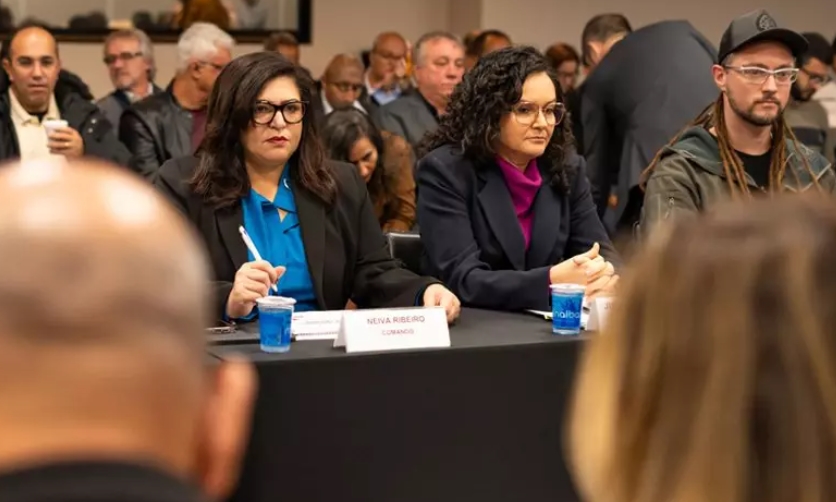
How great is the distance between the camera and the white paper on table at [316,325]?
2580mm

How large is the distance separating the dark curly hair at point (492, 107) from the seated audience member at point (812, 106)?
245 cm

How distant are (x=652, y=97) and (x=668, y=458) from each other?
426 cm

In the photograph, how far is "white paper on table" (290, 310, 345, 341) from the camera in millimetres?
2580

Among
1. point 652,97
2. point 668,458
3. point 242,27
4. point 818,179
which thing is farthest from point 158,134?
point 668,458

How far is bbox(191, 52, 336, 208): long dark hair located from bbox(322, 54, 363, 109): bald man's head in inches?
128

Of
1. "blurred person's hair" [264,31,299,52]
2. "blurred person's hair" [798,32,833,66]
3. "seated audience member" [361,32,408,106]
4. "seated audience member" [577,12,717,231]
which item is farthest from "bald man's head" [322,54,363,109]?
"blurred person's hair" [798,32,833,66]

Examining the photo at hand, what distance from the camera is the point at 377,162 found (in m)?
4.33

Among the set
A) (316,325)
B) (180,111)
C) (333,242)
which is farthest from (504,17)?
(316,325)

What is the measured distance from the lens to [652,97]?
508 centimetres

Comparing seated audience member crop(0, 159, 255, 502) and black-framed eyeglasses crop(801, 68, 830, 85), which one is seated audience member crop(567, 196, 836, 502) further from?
black-framed eyeglasses crop(801, 68, 830, 85)

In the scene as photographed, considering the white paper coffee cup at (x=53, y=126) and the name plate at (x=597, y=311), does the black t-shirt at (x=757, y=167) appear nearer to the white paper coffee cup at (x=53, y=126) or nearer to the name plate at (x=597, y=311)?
the name plate at (x=597, y=311)

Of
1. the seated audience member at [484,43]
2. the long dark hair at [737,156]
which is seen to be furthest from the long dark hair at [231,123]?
the seated audience member at [484,43]

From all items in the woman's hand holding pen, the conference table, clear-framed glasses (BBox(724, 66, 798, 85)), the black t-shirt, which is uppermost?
clear-framed glasses (BBox(724, 66, 798, 85))

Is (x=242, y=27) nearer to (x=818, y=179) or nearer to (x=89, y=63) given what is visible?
(x=89, y=63)
